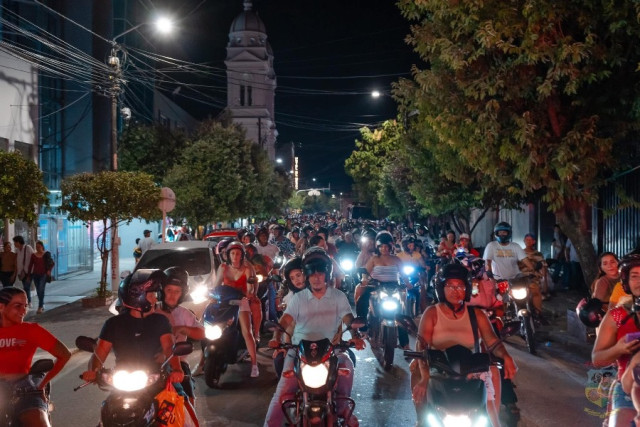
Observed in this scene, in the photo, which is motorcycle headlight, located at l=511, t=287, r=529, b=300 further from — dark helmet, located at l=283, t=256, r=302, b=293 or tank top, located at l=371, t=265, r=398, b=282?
dark helmet, located at l=283, t=256, r=302, b=293

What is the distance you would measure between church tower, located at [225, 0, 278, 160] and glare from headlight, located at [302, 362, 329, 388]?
247 ft

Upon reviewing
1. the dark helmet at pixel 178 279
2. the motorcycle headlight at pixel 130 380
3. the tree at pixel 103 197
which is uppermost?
the tree at pixel 103 197

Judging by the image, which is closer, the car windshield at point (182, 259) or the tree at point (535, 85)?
the tree at point (535, 85)

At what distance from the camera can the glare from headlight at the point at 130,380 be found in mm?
4648

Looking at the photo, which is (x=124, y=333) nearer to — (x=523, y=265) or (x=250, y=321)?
(x=250, y=321)

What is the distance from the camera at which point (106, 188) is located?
1642cm

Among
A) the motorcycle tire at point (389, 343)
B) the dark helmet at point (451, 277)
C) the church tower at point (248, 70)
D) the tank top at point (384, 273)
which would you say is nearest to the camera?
the dark helmet at point (451, 277)

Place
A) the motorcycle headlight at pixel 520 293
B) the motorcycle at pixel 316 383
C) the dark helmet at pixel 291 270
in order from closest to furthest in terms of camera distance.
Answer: the motorcycle at pixel 316 383, the dark helmet at pixel 291 270, the motorcycle headlight at pixel 520 293

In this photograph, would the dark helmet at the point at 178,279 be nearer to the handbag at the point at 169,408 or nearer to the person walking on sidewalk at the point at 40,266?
the handbag at the point at 169,408

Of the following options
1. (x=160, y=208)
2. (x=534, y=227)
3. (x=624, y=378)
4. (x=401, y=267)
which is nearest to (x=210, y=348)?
(x=401, y=267)

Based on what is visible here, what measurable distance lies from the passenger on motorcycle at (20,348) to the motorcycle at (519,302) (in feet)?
22.7

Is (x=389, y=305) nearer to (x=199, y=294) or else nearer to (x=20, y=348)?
(x=199, y=294)

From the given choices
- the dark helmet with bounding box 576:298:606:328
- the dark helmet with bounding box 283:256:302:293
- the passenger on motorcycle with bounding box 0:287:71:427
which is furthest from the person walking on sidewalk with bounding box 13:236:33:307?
the dark helmet with bounding box 576:298:606:328

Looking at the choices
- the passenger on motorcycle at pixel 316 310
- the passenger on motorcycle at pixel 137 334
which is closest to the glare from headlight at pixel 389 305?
the passenger on motorcycle at pixel 316 310
